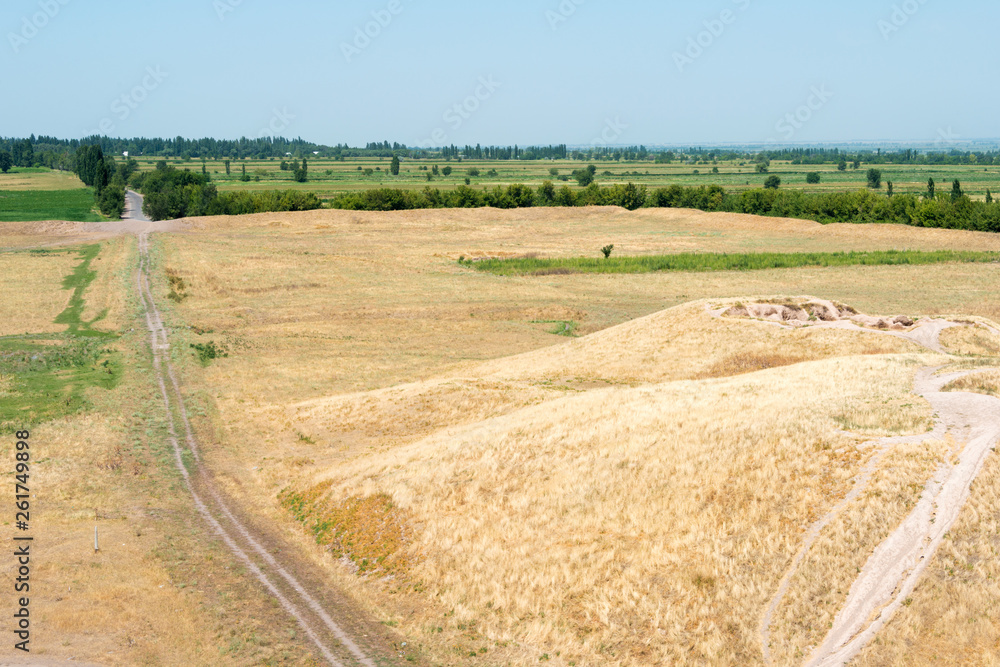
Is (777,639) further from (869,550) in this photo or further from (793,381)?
(793,381)

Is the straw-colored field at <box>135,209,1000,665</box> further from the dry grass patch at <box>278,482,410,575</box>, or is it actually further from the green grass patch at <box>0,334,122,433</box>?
the green grass patch at <box>0,334,122,433</box>

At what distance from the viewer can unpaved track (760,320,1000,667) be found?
1477cm

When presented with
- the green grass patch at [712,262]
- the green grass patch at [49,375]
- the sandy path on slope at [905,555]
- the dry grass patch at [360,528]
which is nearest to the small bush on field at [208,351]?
the green grass patch at [49,375]

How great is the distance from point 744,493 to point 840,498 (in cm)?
201

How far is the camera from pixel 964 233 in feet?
336

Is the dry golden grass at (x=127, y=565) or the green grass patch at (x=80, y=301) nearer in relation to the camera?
the dry golden grass at (x=127, y=565)

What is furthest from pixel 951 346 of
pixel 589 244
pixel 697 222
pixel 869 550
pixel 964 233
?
pixel 697 222

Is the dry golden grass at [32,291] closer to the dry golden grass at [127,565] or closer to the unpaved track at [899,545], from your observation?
the dry golden grass at [127,565]

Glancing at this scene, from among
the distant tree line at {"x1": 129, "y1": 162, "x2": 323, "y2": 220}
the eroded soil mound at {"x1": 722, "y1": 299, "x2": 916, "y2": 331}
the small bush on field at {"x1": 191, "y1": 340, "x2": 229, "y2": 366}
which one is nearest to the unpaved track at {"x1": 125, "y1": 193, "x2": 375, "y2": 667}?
the small bush on field at {"x1": 191, "y1": 340, "x2": 229, "y2": 366}

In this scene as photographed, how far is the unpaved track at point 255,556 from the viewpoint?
16.7m

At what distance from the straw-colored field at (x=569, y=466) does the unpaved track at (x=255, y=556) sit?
89 centimetres

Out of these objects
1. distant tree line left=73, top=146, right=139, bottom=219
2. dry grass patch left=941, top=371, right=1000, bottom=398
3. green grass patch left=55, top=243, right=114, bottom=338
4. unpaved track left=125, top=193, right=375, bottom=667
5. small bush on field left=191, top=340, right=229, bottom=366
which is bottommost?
unpaved track left=125, top=193, right=375, bottom=667

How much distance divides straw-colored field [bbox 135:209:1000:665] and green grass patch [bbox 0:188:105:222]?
3444 inches

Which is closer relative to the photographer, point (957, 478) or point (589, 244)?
point (957, 478)
